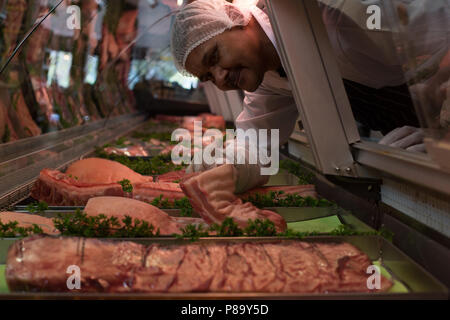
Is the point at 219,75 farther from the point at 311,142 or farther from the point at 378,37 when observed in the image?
the point at 378,37

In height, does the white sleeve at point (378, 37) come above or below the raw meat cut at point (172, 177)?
above

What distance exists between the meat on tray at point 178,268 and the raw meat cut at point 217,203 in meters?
0.40

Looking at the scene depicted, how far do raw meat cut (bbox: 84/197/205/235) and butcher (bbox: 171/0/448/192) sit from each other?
2.16ft

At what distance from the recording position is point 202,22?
2637 mm

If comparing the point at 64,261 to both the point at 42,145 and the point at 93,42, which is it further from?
the point at 93,42

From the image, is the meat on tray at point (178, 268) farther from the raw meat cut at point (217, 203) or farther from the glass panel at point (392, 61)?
the glass panel at point (392, 61)

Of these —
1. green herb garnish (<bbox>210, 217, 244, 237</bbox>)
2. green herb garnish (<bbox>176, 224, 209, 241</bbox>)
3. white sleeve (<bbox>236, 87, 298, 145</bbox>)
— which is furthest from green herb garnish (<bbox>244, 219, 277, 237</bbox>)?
white sleeve (<bbox>236, 87, 298, 145</bbox>)

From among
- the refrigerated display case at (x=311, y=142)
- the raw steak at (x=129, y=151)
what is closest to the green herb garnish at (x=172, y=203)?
the refrigerated display case at (x=311, y=142)

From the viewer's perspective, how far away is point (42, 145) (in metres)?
3.44

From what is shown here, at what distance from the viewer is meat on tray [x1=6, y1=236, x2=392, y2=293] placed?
1387 millimetres

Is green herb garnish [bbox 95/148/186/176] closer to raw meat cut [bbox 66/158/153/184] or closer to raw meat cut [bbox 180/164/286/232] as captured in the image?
raw meat cut [bbox 66/158/153/184]

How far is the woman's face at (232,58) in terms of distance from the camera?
261 cm

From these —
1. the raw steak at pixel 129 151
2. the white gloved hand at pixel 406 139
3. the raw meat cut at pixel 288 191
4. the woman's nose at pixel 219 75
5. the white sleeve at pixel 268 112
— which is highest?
the woman's nose at pixel 219 75

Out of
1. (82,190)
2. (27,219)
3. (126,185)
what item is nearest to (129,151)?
(126,185)
